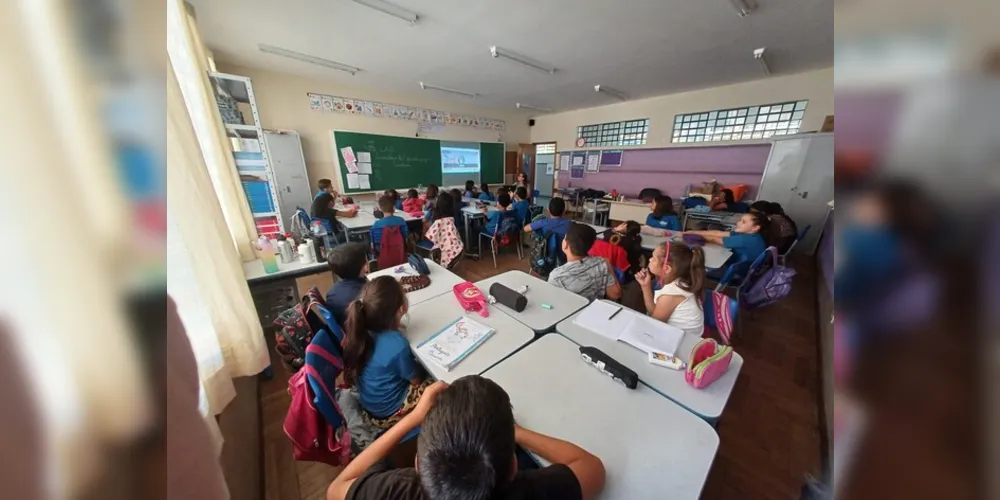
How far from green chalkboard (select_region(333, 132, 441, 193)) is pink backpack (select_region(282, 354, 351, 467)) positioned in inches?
199

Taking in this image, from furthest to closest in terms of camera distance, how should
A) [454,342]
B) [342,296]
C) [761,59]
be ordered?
[761,59]
[342,296]
[454,342]

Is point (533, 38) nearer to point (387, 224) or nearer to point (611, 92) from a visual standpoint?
point (387, 224)

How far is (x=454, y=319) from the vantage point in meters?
1.46

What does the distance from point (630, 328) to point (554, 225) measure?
157 centimetres

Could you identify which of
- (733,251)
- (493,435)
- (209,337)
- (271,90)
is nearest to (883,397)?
(493,435)

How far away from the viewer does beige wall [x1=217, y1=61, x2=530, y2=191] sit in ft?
15.1

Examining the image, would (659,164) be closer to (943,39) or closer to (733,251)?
(733,251)

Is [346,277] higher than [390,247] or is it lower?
higher

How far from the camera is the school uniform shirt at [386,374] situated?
1.19 m

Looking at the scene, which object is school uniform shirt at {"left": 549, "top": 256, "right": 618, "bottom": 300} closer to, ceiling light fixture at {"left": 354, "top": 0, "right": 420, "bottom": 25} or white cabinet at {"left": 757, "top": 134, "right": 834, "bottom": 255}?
ceiling light fixture at {"left": 354, "top": 0, "right": 420, "bottom": 25}

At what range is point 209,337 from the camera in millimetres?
1180

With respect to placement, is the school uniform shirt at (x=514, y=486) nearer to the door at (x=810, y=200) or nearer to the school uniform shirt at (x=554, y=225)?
the school uniform shirt at (x=554, y=225)

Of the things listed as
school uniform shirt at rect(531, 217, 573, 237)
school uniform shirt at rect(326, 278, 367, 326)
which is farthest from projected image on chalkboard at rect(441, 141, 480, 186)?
school uniform shirt at rect(326, 278, 367, 326)

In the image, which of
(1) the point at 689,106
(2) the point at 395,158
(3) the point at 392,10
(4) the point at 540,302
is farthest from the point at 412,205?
(1) the point at 689,106
